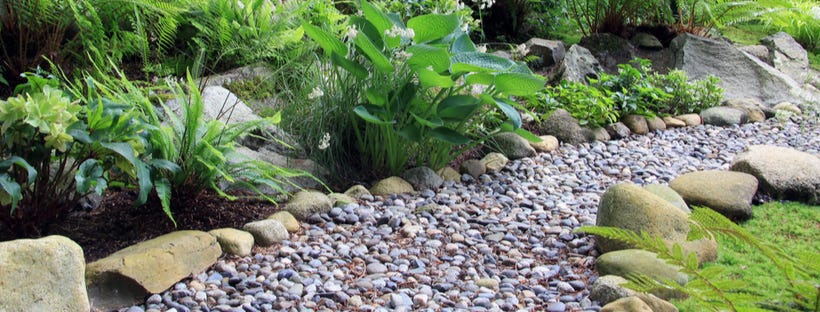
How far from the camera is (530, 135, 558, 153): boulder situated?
4719 millimetres

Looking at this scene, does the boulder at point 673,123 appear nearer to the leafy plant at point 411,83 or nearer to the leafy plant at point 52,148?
the leafy plant at point 411,83

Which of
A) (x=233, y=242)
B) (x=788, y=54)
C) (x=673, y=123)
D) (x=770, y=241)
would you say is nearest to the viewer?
(x=233, y=242)

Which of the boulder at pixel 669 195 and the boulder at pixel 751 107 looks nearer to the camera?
the boulder at pixel 669 195

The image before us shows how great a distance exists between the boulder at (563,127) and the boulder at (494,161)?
2.51 feet

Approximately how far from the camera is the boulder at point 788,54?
7617 millimetres

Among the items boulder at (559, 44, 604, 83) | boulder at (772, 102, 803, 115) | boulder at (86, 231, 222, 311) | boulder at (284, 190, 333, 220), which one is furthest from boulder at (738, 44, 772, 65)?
boulder at (86, 231, 222, 311)

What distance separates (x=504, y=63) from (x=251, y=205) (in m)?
1.45

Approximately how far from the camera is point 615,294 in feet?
8.17

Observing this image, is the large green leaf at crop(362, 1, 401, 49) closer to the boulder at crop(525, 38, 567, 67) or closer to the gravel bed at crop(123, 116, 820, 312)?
the gravel bed at crop(123, 116, 820, 312)

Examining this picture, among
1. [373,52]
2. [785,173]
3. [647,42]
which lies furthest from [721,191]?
[647,42]

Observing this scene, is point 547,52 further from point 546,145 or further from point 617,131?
point 546,145

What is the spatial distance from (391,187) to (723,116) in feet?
11.0

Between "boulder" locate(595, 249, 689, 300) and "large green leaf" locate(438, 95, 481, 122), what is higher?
"large green leaf" locate(438, 95, 481, 122)

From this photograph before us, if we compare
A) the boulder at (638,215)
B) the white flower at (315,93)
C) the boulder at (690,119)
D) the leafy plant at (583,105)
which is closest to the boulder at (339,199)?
the white flower at (315,93)
